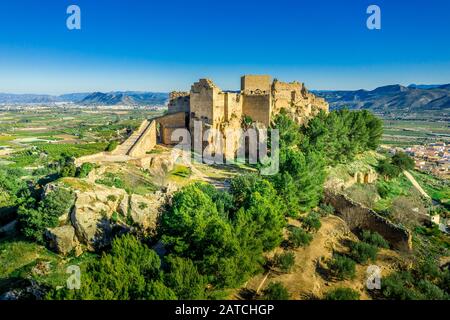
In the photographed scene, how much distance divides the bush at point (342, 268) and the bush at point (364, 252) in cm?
208

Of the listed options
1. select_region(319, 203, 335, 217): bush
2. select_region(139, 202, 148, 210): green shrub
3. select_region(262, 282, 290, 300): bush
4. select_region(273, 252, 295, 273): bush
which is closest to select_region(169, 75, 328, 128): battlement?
select_region(319, 203, 335, 217): bush

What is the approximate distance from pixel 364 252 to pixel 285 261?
22.4 feet

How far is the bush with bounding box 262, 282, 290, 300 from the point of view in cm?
1992

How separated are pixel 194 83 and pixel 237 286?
2853cm

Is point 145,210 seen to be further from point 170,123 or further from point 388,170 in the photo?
point 388,170

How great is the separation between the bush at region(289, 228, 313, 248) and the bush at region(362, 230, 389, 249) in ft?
17.5

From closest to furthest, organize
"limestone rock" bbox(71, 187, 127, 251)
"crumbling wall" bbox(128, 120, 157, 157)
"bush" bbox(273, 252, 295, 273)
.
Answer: "bush" bbox(273, 252, 295, 273) → "limestone rock" bbox(71, 187, 127, 251) → "crumbling wall" bbox(128, 120, 157, 157)

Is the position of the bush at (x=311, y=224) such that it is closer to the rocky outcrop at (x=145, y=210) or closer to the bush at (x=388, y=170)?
the rocky outcrop at (x=145, y=210)

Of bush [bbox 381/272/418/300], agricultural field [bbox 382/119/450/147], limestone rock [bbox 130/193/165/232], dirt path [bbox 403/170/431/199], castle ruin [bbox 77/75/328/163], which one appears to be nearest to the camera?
bush [bbox 381/272/418/300]

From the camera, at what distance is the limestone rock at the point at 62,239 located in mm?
26500

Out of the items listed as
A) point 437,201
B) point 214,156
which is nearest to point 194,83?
point 214,156

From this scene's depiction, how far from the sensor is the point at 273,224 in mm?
24750

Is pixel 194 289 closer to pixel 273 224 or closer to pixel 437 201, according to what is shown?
pixel 273 224

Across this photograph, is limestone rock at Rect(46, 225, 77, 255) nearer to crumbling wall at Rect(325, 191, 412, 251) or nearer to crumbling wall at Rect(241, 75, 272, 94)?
crumbling wall at Rect(325, 191, 412, 251)
